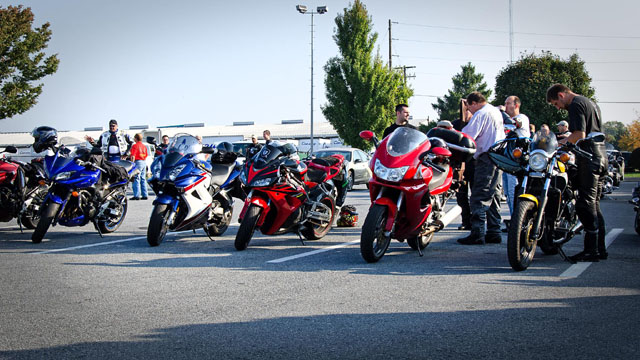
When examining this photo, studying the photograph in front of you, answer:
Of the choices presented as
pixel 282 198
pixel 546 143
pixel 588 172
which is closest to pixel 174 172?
pixel 282 198

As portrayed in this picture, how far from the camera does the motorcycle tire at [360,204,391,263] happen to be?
242 inches

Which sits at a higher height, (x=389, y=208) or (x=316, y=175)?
(x=316, y=175)

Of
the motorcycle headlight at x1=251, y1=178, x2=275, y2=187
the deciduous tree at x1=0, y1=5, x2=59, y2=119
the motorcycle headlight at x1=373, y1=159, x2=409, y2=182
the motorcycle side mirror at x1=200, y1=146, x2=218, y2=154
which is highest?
the deciduous tree at x1=0, y1=5, x2=59, y2=119

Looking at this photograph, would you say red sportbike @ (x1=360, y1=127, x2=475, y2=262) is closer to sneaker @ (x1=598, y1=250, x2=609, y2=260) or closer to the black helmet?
sneaker @ (x1=598, y1=250, x2=609, y2=260)

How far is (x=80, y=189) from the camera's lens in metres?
8.73

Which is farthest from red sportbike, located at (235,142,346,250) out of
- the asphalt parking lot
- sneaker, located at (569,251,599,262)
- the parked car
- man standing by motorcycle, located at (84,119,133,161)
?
the parked car

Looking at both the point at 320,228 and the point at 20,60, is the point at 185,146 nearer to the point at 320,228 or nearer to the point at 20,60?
the point at 320,228

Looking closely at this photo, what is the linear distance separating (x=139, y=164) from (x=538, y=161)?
1284 centimetres

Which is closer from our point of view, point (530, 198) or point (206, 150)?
point (530, 198)

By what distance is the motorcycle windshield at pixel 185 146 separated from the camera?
8.22m

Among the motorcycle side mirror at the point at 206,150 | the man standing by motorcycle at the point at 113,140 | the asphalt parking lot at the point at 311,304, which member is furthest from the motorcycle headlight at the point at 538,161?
the man standing by motorcycle at the point at 113,140

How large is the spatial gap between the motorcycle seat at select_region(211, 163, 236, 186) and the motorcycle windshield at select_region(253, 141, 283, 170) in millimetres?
1180

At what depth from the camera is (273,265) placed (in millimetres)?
6473

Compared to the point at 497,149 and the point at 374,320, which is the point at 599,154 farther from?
the point at 374,320
